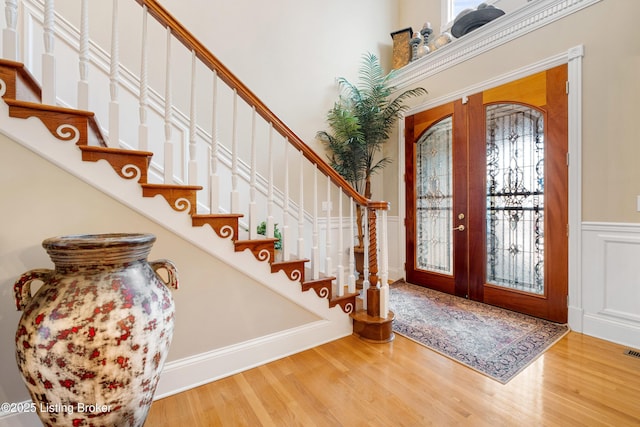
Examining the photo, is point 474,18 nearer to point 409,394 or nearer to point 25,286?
point 409,394

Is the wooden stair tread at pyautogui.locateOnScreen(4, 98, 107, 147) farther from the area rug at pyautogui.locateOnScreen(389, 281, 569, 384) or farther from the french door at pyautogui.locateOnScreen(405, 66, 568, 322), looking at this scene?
the french door at pyautogui.locateOnScreen(405, 66, 568, 322)

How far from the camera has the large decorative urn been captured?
35.5 inches

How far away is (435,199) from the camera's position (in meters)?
3.32

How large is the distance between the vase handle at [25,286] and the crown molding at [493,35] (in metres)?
3.84

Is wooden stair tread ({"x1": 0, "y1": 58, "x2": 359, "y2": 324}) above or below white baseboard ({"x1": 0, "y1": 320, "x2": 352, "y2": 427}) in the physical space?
above

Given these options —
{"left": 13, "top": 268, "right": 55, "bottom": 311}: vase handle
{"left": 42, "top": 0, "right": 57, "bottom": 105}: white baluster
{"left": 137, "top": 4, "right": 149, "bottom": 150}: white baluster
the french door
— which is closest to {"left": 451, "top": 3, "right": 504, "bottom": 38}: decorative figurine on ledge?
the french door

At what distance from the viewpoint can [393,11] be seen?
13.6 feet

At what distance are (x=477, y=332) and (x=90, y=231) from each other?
8.91 ft

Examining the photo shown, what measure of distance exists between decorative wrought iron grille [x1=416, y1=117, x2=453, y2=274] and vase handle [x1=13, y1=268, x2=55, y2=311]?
10.9 feet

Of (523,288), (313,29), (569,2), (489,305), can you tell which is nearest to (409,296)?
(489,305)

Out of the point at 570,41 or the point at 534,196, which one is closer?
the point at 570,41

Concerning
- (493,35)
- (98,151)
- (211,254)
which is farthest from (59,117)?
(493,35)

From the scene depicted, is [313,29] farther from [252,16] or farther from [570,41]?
[570,41]

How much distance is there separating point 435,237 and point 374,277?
1.57 meters
